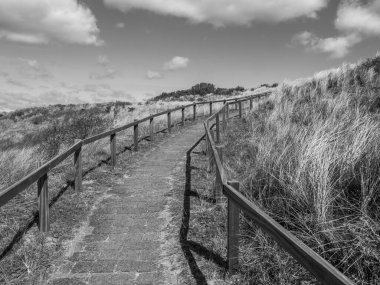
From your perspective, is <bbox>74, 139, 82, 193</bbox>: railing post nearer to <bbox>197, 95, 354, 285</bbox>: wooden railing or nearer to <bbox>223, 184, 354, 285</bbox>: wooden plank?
<bbox>197, 95, 354, 285</bbox>: wooden railing

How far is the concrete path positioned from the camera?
4500 mm

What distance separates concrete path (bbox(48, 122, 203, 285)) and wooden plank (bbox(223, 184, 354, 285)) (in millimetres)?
1445

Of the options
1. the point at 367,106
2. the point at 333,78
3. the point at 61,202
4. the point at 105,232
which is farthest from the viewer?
the point at 333,78

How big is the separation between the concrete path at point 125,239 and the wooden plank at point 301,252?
4.74 ft

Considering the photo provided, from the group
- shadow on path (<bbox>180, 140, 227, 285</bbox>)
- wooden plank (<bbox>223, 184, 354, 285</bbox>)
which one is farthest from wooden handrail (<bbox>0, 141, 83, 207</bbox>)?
wooden plank (<bbox>223, 184, 354, 285</bbox>)

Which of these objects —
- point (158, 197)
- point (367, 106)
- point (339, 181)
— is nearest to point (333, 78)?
point (367, 106)

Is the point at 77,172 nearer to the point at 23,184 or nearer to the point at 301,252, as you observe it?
the point at 23,184

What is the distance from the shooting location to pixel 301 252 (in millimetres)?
2646

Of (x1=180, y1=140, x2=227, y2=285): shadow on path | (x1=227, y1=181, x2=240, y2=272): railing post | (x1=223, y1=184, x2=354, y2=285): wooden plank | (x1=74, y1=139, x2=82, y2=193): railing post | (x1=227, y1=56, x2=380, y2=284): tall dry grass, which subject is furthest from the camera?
(x1=74, y1=139, x2=82, y2=193): railing post

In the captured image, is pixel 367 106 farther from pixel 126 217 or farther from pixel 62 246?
pixel 62 246

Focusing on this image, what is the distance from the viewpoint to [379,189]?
442 centimetres

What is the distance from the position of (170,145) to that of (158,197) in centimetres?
607

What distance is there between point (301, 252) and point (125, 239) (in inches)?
133

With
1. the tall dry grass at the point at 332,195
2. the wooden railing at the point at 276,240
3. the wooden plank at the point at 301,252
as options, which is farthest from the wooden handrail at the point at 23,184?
the tall dry grass at the point at 332,195
